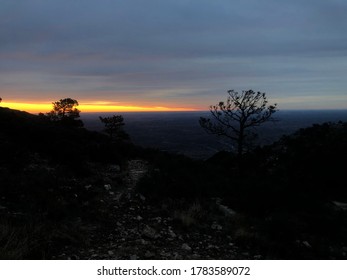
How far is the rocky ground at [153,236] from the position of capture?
7.07 m

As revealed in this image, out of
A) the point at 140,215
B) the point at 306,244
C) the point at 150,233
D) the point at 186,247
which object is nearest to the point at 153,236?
the point at 150,233

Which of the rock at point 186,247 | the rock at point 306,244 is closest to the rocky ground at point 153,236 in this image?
the rock at point 186,247

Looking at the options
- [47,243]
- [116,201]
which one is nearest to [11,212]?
[47,243]

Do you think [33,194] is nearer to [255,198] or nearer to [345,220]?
[255,198]

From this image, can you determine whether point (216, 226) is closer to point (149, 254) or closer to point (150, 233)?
point (150, 233)

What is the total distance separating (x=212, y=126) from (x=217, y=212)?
1563cm

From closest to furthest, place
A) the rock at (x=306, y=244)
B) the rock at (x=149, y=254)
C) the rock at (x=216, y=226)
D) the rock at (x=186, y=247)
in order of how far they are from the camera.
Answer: the rock at (x=149, y=254)
the rock at (x=186, y=247)
the rock at (x=306, y=244)
the rock at (x=216, y=226)

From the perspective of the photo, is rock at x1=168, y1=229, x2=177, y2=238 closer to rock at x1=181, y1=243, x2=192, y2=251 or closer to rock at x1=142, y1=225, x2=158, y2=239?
rock at x1=142, y1=225, x2=158, y2=239

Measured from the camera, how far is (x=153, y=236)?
8031mm

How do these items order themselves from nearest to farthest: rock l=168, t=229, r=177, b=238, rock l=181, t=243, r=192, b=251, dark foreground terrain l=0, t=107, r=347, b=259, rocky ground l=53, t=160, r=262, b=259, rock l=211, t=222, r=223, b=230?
rocky ground l=53, t=160, r=262, b=259 → dark foreground terrain l=0, t=107, r=347, b=259 → rock l=181, t=243, r=192, b=251 → rock l=168, t=229, r=177, b=238 → rock l=211, t=222, r=223, b=230

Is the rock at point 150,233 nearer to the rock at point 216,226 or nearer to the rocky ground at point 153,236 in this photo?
the rocky ground at point 153,236

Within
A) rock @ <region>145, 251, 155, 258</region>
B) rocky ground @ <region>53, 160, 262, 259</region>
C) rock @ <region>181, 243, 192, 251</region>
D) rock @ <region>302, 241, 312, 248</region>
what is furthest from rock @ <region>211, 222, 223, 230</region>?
rock @ <region>145, 251, 155, 258</region>

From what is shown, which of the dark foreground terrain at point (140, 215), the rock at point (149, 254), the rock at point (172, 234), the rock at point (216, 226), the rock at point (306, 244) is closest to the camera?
the rock at point (149, 254)

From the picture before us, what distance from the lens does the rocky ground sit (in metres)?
7.07
